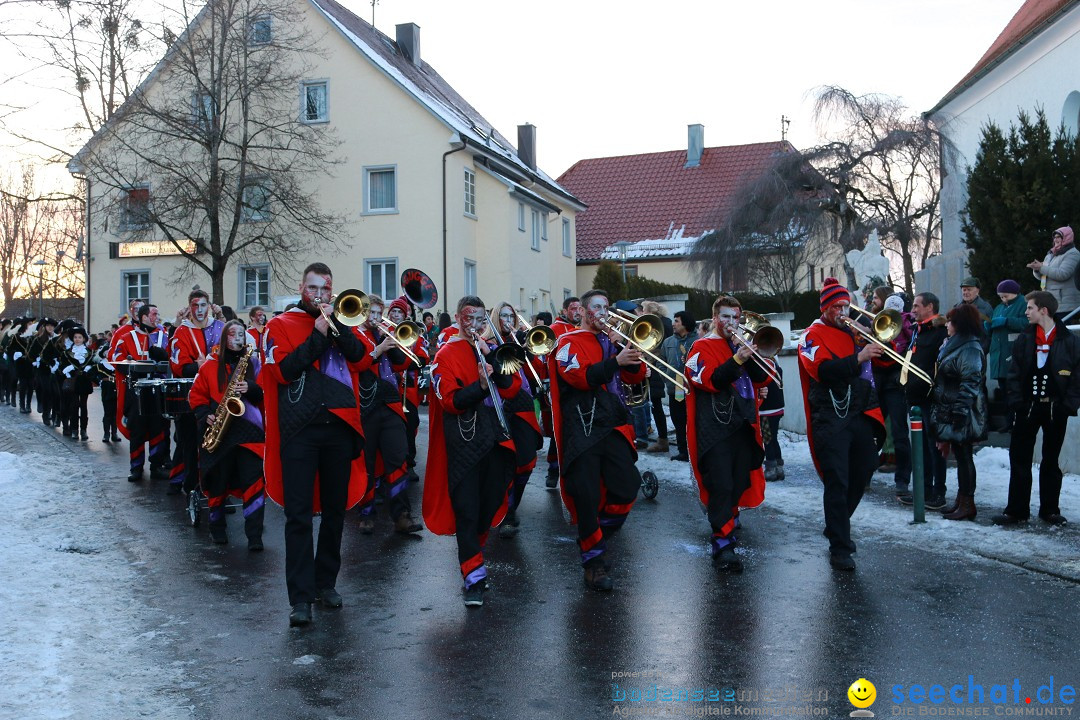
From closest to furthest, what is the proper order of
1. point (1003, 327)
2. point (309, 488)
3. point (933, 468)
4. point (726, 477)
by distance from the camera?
point (309, 488) < point (726, 477) < point (933, 468) < point (1003, 327)

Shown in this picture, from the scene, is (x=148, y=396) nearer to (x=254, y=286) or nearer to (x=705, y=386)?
(x=705, y=386)

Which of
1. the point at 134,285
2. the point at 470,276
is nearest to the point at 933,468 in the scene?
the point at 470,276

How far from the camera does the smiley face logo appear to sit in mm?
4953

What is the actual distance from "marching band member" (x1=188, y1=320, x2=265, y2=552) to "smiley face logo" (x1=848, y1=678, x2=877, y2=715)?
207 inches

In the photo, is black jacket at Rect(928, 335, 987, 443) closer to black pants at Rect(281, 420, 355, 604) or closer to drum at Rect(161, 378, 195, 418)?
black pants at Rect(281, 420, 355, 604)

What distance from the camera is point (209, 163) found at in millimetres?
32688

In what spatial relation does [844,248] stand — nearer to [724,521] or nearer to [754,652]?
[724,521]

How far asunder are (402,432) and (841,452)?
383 cm

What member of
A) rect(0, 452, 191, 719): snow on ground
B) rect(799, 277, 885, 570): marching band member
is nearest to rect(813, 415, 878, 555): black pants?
rect(799, 277, 885, 570): marching band member

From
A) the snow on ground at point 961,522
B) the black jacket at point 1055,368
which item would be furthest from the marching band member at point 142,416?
the black jacket at point 1055,368

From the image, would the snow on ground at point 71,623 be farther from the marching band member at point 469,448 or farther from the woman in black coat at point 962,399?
the woman in black coat at point 962,399

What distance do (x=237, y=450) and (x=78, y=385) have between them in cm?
994

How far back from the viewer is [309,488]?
664 centimetres

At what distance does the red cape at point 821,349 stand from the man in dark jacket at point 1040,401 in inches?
69.1
